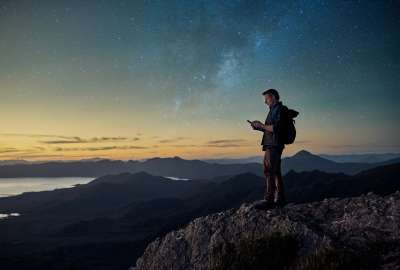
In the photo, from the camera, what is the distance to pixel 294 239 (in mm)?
8008

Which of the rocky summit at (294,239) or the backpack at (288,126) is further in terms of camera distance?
the backpack at (288,126)

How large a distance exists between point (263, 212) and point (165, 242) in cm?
335

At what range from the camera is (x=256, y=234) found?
9.51 m

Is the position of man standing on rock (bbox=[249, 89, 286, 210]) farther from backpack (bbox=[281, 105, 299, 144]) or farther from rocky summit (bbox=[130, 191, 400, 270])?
rocky summit (bbox=[130, 191, 400, 270])

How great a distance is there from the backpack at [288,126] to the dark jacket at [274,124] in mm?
118

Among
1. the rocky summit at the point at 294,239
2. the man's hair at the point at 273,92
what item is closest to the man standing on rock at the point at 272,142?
the man's hair at the point at 273,92

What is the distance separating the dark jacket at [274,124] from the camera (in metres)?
9.54

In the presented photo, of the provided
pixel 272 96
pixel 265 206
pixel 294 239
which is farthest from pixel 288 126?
pixel 294 239

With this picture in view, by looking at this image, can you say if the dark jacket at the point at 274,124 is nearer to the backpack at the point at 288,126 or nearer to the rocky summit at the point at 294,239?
the backpack at the point at 288,126

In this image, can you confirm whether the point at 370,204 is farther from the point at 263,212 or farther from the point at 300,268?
the point at 300,268

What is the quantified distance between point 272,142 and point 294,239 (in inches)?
100

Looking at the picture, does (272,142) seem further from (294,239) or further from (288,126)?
(294,239)

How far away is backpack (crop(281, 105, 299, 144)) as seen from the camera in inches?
376

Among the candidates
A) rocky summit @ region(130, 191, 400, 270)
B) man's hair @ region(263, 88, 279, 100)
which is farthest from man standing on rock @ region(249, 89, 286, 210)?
rocky summit @ region(130, 191, 400, 270)
